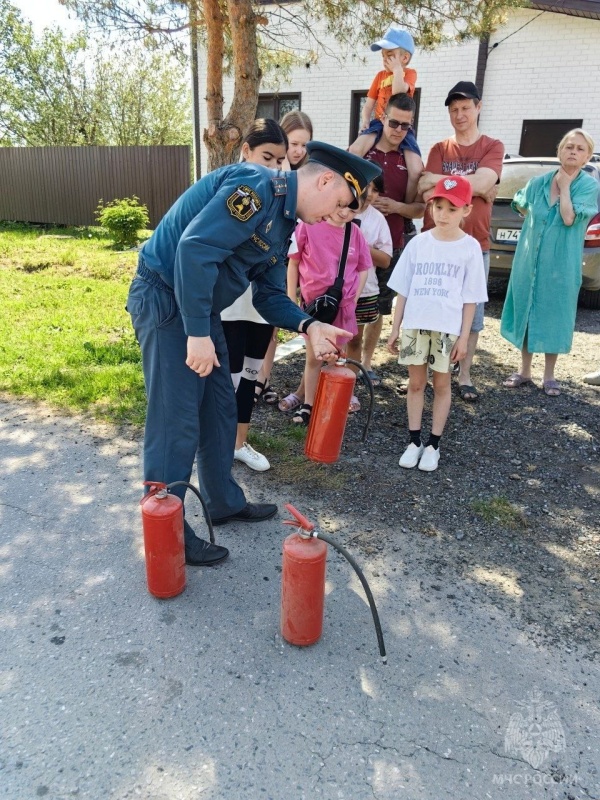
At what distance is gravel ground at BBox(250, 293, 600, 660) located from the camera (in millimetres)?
2777

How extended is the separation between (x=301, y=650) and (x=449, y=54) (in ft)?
40.8

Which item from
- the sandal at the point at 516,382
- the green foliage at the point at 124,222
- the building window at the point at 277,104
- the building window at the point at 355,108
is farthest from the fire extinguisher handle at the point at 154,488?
the building window at the point at 277,104

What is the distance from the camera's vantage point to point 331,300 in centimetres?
399

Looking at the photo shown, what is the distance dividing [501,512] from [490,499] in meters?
0.14

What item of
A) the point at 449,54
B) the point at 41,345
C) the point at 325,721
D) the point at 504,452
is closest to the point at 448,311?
the point at 504,452

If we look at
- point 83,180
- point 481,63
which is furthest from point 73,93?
point 481,63

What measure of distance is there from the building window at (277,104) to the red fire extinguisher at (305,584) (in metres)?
13.3

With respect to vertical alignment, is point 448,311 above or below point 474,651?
above

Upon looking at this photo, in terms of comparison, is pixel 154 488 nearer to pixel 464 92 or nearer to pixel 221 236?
pixel 221 236

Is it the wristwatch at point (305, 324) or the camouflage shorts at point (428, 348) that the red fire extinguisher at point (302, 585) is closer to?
the wristwatch at point (305, 324)

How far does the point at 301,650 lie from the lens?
2.37 m

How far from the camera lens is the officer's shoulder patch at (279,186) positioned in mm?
2350

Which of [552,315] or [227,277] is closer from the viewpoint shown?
[227,277]

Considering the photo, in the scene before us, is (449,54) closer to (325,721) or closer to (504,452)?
(504,452)
